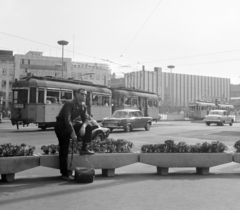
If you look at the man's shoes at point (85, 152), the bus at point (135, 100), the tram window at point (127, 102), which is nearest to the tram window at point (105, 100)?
the bus at point (135, 100)

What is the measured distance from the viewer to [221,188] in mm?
5906

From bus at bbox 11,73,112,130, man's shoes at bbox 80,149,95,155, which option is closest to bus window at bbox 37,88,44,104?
bus at bbox 11,73,112,130

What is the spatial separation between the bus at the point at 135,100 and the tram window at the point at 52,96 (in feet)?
27.9

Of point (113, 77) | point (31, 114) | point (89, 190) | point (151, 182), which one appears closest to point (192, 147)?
point (151, 182)

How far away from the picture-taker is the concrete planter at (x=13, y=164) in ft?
20.1

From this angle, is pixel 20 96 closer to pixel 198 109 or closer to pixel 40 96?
pixel 40 96

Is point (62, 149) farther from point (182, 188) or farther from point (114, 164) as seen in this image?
point (182, 188)

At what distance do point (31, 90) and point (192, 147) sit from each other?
50.4ft

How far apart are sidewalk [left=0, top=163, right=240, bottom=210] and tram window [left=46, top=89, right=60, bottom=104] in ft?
48.2

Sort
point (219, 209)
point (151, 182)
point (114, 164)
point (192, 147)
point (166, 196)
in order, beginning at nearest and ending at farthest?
point (219, 209), point (166, 196), point (151, 182), point (114, 164), point (192, 147)

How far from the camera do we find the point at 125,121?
21516 millimetres

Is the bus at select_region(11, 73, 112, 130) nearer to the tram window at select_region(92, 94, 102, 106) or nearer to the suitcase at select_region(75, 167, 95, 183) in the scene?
the tram window at select_region(92, 94, 102, 106)

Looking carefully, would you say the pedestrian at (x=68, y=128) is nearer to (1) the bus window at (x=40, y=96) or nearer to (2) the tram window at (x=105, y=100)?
(1) the bus window at (x=40, y=96)

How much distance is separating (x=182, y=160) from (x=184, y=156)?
0.10 metres
